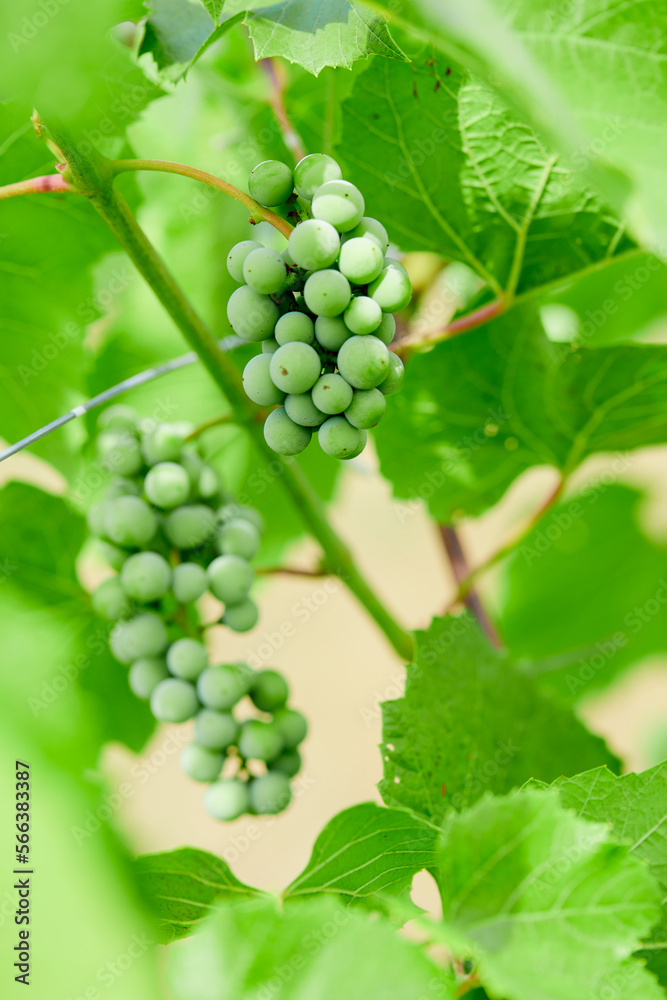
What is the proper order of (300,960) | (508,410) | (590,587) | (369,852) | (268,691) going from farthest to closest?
(590,587)
(508,410)
(268,691)
(369,852)
(300,960)

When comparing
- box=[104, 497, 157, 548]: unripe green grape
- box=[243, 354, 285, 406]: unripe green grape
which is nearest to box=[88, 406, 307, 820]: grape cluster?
box=[104, 497, 157, 548]: unripe green grape

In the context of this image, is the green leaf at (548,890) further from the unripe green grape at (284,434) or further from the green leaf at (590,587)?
the green leaf at (590,587)

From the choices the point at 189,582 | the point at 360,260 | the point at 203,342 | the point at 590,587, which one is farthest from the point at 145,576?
the point at 590,587

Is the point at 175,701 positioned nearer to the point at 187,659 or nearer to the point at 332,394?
the point at 187,659

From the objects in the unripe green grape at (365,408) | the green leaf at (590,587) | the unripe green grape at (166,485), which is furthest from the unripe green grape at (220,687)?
the green leaf at (590,587)

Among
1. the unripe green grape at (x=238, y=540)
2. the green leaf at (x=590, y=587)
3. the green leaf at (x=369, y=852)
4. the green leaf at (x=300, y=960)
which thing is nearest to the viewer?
the green leaf at (x=300, y=960)

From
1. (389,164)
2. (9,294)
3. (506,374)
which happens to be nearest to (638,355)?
(506,374)
